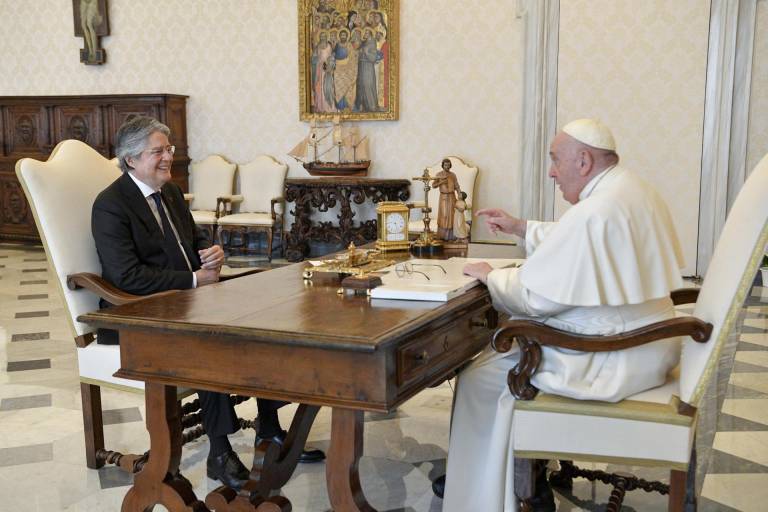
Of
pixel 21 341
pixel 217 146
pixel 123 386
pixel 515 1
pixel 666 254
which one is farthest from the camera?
pixel 217 146

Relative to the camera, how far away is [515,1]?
28.7ft

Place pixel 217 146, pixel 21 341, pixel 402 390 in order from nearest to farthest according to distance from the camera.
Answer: pixel 402 390 → pixel 21 341 → pixel 217 146

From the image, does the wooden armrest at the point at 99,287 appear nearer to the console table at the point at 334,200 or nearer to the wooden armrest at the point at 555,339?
the wooden armrest at the point at 555,339

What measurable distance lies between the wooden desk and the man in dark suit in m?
0.44

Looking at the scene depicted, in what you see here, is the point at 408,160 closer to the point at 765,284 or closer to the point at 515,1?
the point at 515,1

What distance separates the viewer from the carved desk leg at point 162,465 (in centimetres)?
268

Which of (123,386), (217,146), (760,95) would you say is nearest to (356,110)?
(217,146)

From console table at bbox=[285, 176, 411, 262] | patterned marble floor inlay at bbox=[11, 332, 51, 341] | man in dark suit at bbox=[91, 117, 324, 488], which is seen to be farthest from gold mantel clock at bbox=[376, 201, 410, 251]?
console table at bbox=[285, 176, 411, 262]

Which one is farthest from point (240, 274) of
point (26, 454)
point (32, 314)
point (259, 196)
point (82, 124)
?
point (82, 124)

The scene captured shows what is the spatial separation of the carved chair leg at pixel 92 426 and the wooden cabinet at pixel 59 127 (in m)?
7.02

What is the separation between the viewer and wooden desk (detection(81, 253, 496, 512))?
229 cm

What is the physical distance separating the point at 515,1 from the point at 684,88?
196 cm

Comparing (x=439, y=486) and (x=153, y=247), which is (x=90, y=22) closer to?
(x=153, y=247)

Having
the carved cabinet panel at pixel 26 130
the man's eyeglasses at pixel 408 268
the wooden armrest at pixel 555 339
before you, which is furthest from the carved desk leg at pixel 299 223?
the wooden armrest at pixel 555 339
